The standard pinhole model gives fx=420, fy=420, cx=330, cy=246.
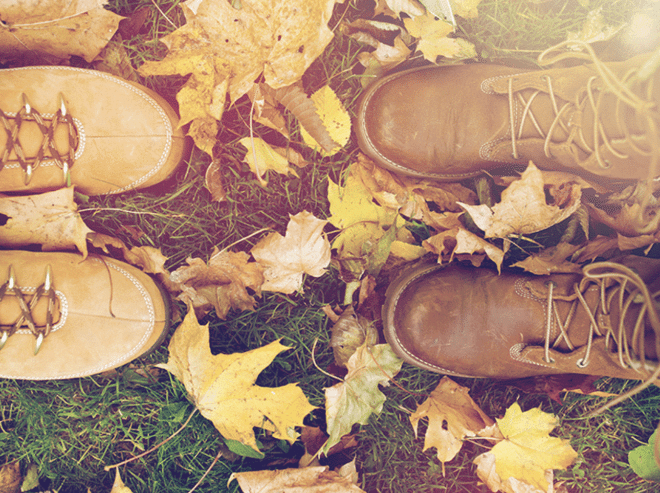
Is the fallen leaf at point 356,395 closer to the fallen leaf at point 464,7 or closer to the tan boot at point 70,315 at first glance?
the tan boot at point 70,315

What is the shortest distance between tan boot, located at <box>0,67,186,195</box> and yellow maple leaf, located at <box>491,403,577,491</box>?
1549 millimetres

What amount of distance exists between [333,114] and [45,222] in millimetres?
1072

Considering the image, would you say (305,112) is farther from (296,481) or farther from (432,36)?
(296,481)

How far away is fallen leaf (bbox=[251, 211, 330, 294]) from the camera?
4.62ft

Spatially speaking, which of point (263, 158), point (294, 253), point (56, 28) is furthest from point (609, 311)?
point (56, 28)

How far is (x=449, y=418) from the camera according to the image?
4.96ft

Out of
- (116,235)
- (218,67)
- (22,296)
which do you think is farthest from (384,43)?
(22,296)

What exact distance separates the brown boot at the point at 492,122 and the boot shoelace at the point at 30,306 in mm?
1195

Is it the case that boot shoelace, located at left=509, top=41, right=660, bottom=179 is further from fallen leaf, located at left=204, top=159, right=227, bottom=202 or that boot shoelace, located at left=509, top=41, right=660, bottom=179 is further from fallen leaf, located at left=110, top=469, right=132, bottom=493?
fallen leaf, located at left=110, top=469, right=132, bottom=493

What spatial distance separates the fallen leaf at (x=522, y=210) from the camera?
1.34 metres

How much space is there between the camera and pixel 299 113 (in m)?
1.41

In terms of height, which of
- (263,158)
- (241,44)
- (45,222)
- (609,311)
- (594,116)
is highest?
(241,44)

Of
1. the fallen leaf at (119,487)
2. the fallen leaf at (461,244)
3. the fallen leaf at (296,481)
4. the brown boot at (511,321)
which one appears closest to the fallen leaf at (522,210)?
the fallen leaf at (461,244)

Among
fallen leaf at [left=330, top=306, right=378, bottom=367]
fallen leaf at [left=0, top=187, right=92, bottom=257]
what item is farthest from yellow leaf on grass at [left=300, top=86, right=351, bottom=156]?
fallen leaf at [left=0, top=187, right=92, bottom=257]
